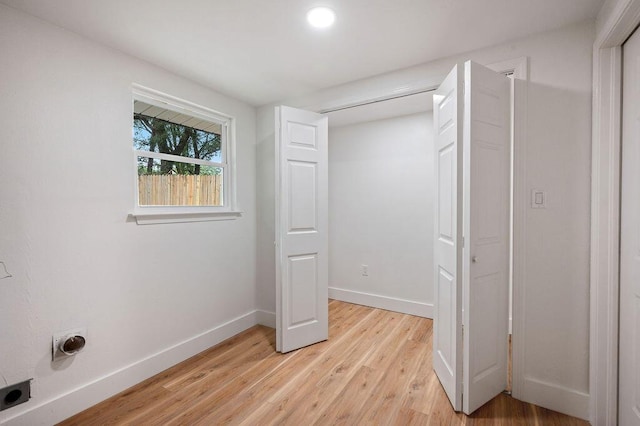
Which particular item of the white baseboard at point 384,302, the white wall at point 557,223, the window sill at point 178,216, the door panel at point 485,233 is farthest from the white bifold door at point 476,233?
the window sill at point 178,216

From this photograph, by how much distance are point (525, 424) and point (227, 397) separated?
1839 mm

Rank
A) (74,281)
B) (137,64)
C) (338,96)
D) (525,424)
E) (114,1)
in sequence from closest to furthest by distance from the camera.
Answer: (114,1) < (525,424) < (74,281) < (137,64) < (338,96)

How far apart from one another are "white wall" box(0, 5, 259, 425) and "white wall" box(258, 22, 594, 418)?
8.44 ft

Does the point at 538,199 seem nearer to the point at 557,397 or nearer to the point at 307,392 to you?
the point at 557,397

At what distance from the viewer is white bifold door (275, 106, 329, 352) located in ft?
8.18

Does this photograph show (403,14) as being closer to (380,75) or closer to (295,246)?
(380,75)

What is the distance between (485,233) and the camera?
1770mm

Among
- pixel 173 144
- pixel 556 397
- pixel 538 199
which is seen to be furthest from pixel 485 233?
pixel 173 144

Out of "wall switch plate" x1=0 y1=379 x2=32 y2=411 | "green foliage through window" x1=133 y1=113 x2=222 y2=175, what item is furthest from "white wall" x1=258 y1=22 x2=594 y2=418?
"wall switch plate" x1=0 y1=379 x2=32 y2=411

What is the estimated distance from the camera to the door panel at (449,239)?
5.72 feet

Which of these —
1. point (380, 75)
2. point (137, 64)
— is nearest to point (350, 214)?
point (380, 75)

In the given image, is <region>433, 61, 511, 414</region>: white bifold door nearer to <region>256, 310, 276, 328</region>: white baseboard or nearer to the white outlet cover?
<region>256, 310, 276, 328</region>: white baseboard

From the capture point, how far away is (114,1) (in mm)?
1555

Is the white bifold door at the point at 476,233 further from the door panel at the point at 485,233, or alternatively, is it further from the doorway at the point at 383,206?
the doorway at the point at 383,206
